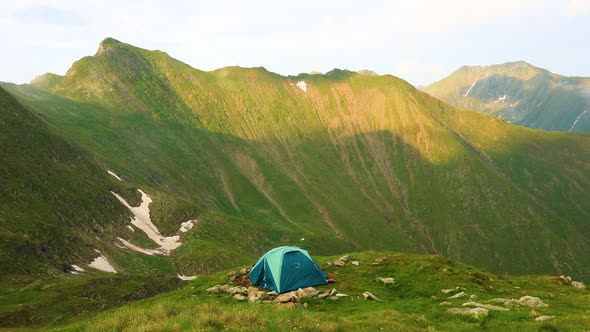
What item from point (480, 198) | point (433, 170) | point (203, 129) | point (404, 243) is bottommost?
point (404, 243)

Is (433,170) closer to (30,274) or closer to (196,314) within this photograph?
(30,274)

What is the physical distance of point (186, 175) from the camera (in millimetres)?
151500

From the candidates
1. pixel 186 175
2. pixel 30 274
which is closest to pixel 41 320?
pixel 30 274

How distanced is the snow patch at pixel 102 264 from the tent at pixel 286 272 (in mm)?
42877

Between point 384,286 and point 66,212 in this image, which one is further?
point 66,212

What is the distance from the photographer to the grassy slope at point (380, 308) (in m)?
15.8

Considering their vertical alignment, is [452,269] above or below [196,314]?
below

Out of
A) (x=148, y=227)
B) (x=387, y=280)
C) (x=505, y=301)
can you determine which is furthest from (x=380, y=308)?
(x=148, y=227)

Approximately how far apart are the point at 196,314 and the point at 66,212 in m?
66.3

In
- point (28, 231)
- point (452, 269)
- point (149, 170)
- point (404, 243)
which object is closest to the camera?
point (452, 269)

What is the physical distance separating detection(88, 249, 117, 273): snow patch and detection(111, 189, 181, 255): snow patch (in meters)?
18.3

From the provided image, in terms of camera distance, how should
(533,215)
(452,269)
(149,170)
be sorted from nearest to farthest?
(452,269)
(149,170)
(533,215)

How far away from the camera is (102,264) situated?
64.8 meters

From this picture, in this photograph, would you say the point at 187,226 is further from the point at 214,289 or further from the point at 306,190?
the point at 306,190
